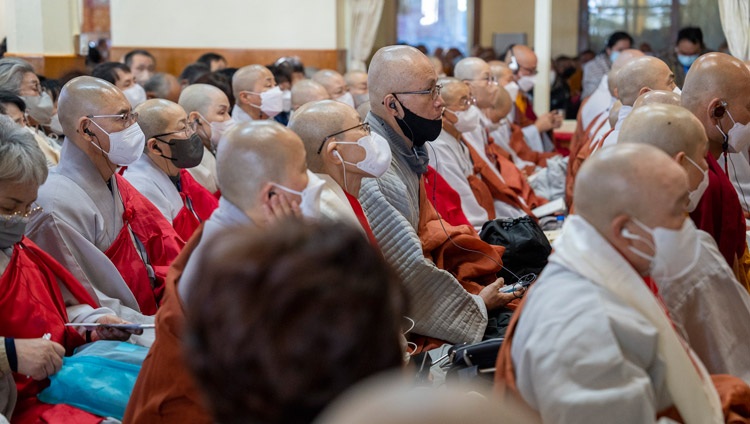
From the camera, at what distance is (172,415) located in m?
2.35

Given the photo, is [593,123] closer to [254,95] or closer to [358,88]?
[358,88]

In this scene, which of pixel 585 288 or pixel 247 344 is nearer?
pixel 247 344

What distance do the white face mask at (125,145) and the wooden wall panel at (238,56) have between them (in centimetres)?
752

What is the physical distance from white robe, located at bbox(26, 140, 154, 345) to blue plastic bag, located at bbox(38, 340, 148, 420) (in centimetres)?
33

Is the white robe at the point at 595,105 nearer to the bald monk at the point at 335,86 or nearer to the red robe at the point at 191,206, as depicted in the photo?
the bald monk at the point at 335,86

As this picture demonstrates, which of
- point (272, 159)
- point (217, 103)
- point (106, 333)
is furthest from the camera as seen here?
point (217, 103)

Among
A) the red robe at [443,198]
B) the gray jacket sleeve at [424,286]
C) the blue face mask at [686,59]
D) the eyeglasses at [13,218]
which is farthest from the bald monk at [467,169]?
the blue face mask at [686,59]

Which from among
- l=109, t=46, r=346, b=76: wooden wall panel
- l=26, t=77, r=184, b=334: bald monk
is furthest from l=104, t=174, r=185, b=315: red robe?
l=109, t=46, r=346, b=76: wooden wall panel

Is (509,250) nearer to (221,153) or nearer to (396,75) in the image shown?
(396,75)

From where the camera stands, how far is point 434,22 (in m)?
15.8

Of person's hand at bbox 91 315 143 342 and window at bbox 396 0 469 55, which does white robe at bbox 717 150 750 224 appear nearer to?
person's hand at bbox 91 315 143 342

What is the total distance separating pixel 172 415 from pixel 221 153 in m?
0.75

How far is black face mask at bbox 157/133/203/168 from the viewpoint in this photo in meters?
4.40

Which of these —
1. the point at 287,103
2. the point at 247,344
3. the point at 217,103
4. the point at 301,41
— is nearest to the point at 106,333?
the point at 247,344
